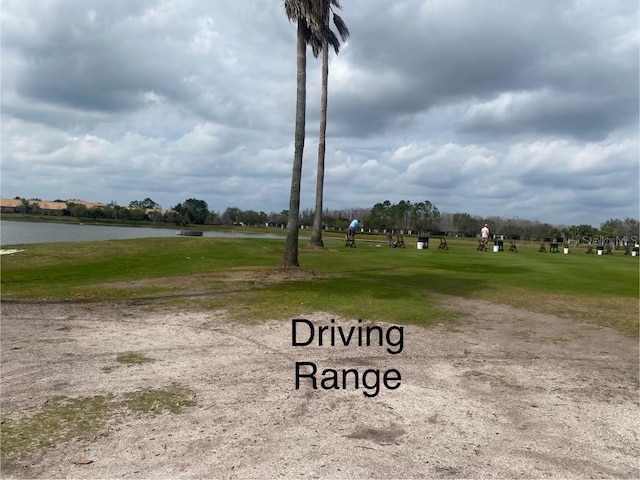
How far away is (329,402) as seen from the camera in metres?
5.20

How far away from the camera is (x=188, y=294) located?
12.0 m

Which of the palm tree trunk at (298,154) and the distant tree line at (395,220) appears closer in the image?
the palm tree trunk at (298,154)

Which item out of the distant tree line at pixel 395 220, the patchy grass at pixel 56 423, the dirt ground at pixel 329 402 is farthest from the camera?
the distant tree line at pixel 395 220

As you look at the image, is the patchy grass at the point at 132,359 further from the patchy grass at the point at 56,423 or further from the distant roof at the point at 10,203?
the distant roof at the point at 10,203

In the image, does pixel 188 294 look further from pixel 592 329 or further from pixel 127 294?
pixel 592 329

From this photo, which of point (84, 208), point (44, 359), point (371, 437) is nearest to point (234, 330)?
point (44, 359)

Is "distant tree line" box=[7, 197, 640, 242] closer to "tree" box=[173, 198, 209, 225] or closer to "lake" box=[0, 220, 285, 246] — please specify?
"tree" box=[173, 198, 209, 225]

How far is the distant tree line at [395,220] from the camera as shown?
82.7 m

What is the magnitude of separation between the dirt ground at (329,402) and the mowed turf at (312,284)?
176 centimetres

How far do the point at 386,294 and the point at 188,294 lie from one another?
4.63 metres

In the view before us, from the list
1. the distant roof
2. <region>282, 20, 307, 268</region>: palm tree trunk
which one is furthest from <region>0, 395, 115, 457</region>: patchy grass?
the distant roof

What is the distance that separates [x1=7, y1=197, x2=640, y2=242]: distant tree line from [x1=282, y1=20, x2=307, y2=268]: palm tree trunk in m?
69.1

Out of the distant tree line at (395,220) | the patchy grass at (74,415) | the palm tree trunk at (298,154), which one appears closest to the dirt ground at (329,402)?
the patchy grass at (74,415)

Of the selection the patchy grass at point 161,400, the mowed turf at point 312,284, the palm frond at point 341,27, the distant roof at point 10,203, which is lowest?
the patchy grass at point 161,400
